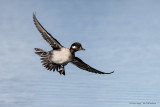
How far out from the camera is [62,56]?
64.2ft

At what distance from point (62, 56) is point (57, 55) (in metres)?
0.33

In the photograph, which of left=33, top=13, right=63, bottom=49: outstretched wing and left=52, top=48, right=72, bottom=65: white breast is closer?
left=52, top=48, right=72, bottom=65: white breast

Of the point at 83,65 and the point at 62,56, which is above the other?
the point at 62,56

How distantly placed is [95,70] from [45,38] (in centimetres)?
295

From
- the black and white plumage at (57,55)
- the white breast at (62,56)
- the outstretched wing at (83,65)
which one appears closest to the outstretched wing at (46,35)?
the black and white plumage at (57,55)

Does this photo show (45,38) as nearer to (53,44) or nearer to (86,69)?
(53,44)

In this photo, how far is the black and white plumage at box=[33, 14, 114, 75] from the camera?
19.6 metres

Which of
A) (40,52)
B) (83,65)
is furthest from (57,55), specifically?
(83,65)

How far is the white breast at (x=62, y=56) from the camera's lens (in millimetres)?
19555

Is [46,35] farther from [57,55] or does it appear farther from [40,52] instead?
[57,55]

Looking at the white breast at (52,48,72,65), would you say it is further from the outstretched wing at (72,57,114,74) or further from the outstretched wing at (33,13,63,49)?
the outstretched wing at (72,57,114,74)

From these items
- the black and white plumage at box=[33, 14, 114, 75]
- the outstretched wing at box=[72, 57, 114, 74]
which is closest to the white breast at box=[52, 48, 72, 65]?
the black and white plumage at box=[33, 14, 114, 75]

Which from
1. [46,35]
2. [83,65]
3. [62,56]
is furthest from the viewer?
[83,65]

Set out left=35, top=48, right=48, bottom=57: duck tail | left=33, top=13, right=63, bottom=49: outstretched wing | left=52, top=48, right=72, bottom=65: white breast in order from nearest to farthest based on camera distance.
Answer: left=52, top=48, right=72, bottom=65: white breast < left=33, top=13, right=63, bottom=49: outstretched wing < left=35, top=48, right=48, bottom=57: duck tail
